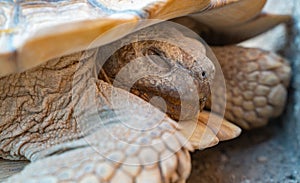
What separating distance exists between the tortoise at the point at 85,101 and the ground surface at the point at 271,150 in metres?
0.20

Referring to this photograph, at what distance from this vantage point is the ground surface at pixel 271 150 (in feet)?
4.30

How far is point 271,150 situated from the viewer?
145cm

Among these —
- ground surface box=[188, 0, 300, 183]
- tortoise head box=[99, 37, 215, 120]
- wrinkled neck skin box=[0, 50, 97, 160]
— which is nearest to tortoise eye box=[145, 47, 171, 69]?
tortoise head box=[99, 37, 215, 120]

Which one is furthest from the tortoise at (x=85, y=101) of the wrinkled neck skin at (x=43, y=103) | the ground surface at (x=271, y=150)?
the ground surface at (x=271, y=150)

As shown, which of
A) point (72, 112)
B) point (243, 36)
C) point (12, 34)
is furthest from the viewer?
point (243, 36)

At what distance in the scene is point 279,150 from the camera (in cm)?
145

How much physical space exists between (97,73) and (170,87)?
0.18 meters

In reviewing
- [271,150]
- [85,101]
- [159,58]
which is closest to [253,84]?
[271,150]

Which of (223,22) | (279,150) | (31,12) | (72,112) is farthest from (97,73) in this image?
(279,150)

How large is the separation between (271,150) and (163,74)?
1.91 feet

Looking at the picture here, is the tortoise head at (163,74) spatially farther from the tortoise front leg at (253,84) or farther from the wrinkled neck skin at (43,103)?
the tortoise front leg at (253,84)

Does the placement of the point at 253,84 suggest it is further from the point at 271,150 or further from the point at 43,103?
the point at 43,103

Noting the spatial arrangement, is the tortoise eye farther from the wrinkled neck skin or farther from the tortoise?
the wrinkled neck skin

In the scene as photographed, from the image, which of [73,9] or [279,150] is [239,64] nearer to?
[279,150]
